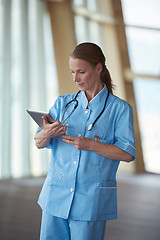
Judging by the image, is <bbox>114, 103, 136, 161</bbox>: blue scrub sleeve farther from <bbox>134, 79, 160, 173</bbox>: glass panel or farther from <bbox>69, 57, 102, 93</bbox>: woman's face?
<bbox>134, 79, 160, 173</bbox>: glass panel

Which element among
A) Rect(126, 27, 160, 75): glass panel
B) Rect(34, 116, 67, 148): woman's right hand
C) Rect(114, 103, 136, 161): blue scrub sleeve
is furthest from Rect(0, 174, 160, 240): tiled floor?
Rect(126, 27, 160, 75): glass panel

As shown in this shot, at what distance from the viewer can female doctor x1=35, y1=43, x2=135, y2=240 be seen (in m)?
1.19

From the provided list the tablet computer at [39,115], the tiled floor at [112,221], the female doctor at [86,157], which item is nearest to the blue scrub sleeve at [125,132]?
the female doctor at [86,157]

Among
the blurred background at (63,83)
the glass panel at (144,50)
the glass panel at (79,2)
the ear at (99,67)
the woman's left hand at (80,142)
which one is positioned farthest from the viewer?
the glass panel at (144,50)

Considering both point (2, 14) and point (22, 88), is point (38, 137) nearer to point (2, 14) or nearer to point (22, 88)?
point (22, 88)

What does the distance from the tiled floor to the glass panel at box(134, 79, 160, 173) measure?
7.25 ft

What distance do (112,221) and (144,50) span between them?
4.84 metres

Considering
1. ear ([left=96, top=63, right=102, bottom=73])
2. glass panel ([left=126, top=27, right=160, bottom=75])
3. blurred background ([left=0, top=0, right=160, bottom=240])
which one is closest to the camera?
ear ([left=96, top=63, right=102, bottom=73])

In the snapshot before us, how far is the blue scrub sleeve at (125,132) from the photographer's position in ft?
3.92

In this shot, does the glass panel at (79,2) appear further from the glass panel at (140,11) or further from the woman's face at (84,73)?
the woman's face at (84,73)

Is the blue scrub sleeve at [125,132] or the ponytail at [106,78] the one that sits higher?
the ponytail at [106,78]

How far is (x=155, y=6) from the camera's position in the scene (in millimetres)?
6719

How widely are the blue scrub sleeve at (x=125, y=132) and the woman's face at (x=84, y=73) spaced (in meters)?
0.17

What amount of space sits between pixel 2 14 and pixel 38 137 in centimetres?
418
